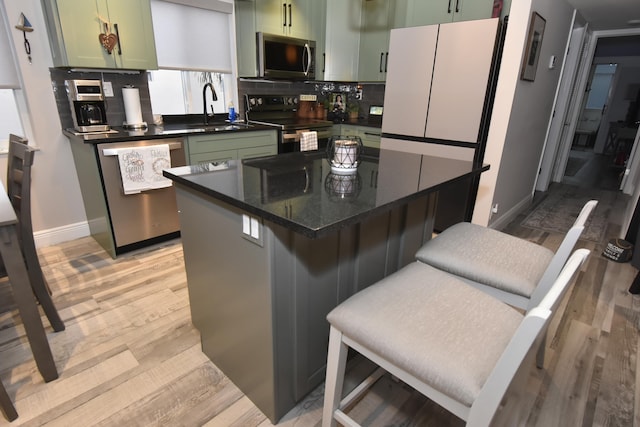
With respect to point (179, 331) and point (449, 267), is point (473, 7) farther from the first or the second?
point (179, 331)

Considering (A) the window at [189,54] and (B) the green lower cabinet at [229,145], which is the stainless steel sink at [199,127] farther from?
(A) the window at [189,54]

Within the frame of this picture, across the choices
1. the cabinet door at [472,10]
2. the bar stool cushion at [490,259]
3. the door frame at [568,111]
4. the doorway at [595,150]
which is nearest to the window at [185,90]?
the cabinet door at [472,10]

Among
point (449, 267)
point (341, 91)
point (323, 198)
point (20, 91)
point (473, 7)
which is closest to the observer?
point (323, 198)

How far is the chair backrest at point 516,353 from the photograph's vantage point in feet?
2.30

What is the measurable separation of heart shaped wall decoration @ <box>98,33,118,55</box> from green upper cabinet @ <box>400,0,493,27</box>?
2539mm

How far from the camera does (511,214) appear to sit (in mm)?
3766

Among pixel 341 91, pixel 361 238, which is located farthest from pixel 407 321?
pixel 341 91

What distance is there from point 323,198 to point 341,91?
3651mm

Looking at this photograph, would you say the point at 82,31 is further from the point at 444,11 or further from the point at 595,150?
the point at 595,150

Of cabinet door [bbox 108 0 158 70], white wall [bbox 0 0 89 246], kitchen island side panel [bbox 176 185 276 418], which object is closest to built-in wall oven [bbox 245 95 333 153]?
cabinet door [bbox 108 0 158 70]

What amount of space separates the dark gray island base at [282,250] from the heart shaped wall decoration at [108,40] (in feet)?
5.65

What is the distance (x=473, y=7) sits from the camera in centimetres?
293

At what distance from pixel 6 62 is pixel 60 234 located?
→ 1.36 meters

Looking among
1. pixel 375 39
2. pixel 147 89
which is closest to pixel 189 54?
pixel 147 89
